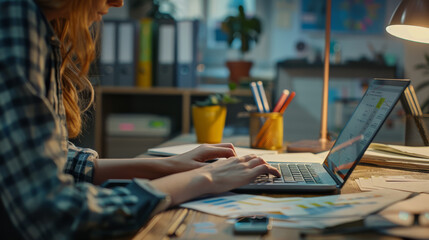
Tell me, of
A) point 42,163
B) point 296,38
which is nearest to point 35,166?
point 42,163

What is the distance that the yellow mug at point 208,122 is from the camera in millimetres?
1359

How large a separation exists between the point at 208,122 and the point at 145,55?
108 centimetres

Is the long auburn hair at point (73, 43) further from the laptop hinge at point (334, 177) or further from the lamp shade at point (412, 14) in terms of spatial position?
the lamp shade at point (412, 14)

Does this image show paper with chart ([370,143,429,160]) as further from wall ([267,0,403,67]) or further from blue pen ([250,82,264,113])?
wall ([267,0,403,67])

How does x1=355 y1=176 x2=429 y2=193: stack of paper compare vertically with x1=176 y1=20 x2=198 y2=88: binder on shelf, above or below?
below

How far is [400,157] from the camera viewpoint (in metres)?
1.03

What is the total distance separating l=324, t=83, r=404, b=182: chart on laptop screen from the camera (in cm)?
72

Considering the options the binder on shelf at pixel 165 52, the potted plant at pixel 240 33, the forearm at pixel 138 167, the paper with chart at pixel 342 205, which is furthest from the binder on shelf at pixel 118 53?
the paper with chart at pixel 342 205

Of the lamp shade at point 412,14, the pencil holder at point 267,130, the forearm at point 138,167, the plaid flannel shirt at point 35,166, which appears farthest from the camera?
the pencil holder at point 267,130

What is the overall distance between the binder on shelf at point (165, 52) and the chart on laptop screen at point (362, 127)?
1507mm

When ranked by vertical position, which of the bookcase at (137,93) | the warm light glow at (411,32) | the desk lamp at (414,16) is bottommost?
the bookcase at (137,93)

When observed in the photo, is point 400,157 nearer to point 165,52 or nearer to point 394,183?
point 394,183

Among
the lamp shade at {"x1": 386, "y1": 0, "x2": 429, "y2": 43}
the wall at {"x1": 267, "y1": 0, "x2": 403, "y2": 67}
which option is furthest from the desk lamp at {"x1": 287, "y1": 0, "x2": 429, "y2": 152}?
the wall at {"x1": 267, "y1": 0, "x2": 403, "y2": 67}

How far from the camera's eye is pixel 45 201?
0.49 meters
